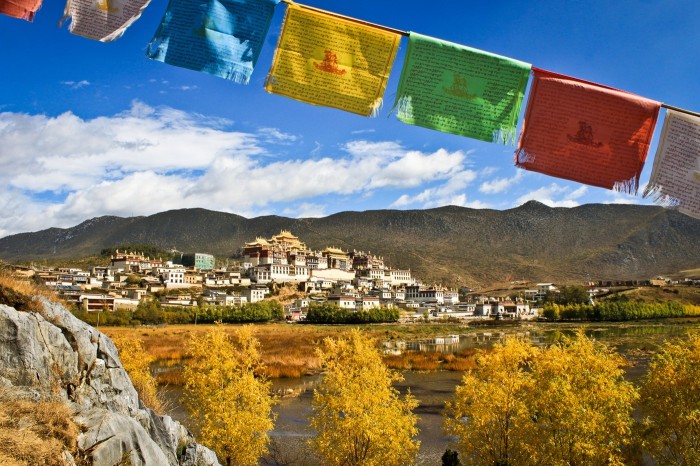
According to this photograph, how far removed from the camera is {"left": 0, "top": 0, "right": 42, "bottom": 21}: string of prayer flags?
660 centimetres

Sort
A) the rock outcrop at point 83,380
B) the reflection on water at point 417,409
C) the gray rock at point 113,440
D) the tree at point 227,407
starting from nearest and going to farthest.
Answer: the gray rock at point 113,440
the rock outcrop at point 83,380
the tree at point 227,407
the reflection on water at point 417,409

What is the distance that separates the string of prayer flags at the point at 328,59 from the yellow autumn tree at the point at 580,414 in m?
11.3

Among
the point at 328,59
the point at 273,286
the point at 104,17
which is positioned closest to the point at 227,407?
the point at 104,17

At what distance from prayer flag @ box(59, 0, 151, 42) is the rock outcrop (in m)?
5.66

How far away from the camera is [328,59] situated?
255 inches

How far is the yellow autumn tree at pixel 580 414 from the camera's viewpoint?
1413 cm

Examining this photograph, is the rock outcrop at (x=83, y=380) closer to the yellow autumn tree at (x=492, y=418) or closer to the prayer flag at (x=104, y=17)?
the prayer flag at (x=104, y=17)

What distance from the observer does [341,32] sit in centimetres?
645

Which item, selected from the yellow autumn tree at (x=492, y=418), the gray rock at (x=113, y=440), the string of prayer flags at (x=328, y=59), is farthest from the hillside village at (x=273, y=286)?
the string of prayer flags at (x=328, y=59)

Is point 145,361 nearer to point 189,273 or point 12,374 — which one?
point 12,374

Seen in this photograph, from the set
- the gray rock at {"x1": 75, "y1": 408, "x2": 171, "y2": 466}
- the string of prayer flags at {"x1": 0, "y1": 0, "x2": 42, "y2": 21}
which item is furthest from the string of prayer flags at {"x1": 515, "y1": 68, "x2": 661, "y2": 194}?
the gray rock at {"x1": 75, "y1": 408, "x2": 171, "y2": 466}

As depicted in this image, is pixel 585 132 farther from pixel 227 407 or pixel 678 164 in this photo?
pixel 227 407

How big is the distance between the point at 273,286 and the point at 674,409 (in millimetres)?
114569

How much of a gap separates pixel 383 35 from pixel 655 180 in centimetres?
376
